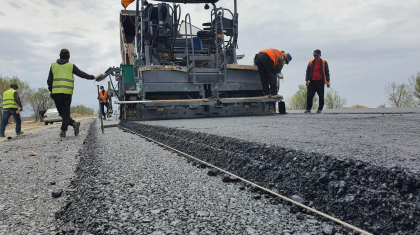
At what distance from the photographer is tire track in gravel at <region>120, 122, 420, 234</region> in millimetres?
1417

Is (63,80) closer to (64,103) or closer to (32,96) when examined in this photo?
(64,103)

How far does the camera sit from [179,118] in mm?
8242

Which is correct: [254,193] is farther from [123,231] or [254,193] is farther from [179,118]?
[179,118]

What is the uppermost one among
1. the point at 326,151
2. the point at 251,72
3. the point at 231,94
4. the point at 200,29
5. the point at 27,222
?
the point at 200,29

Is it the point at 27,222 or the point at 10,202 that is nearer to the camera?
the point at 27,222

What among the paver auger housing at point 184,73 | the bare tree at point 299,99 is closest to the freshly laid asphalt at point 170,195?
the paver auger housing at point 184,73

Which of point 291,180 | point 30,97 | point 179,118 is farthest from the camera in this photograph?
point 30,97

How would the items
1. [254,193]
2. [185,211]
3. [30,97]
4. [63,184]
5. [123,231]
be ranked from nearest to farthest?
[123,231], [185,211], [254,193], [63,184], [30,97]

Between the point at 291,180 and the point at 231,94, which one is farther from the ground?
the point at 231,94

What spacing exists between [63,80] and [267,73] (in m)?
5.30

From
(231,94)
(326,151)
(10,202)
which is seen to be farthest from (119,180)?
(231,94)

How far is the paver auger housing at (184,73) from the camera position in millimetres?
7902

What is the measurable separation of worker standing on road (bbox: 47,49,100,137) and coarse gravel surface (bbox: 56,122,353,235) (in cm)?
382

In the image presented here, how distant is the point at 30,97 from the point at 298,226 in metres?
46.0
